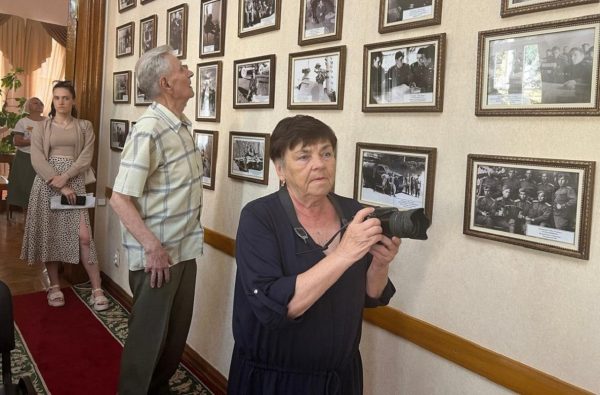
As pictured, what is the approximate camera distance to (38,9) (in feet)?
29.5

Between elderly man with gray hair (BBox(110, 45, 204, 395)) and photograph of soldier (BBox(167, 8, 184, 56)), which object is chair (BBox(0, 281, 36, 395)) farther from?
photograph of soldier (BBox(167, 8, 184, 56))

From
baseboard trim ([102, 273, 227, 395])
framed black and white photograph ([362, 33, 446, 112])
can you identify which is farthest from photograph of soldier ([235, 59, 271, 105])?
baseboard trim ([102, 273, 227, 395])

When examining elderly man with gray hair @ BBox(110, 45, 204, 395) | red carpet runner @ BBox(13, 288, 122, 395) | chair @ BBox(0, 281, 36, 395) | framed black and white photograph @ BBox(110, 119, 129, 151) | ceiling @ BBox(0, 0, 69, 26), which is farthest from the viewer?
ceiling @ BBox(0, 0, 69, 26)

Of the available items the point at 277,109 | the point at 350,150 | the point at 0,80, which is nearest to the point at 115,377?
the point at 277,109

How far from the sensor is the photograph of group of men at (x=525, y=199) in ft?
4.47

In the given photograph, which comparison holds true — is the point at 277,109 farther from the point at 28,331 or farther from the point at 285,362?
the point at 28,331

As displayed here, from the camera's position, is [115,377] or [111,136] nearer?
[115,377]

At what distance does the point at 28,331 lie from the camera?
11.7 ft

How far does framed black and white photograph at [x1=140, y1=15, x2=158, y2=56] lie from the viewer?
11.7 ft

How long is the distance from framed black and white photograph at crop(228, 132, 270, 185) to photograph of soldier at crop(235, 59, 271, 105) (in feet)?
0.55

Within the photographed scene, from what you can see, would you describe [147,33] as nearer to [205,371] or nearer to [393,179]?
[205,371]

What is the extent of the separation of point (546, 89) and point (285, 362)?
1008mm

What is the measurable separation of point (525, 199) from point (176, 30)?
2506mm

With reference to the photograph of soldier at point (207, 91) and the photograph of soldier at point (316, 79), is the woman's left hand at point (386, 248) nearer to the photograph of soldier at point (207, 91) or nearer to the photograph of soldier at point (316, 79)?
the photograph of soldier at point (316, 79)
